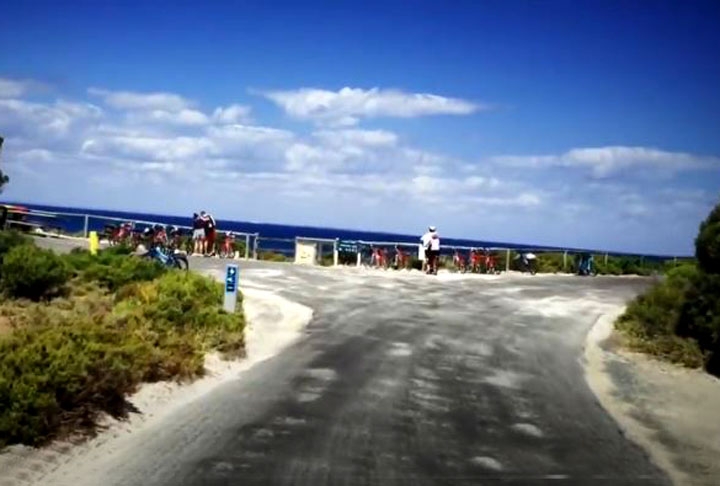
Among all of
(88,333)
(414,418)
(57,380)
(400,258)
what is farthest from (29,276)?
(400,258)

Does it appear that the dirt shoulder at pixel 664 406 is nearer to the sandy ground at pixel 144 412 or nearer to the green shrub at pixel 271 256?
the sandy ground at pixel 144 412

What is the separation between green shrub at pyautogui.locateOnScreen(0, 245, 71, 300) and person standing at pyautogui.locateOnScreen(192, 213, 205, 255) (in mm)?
15128

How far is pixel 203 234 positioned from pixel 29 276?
16.1m

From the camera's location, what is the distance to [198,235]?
33062 millimetres

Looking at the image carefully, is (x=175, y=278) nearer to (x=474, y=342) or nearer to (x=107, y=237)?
(x=474, y=342)

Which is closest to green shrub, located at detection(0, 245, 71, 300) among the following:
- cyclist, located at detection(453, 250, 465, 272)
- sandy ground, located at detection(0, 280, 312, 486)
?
sandy ground, located at detection(0, 280, 312, 486)

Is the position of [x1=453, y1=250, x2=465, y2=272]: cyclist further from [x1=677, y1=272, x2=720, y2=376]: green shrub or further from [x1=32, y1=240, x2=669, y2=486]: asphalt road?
[x1=677, y1=272, x2=720, y2=376]: green shrub

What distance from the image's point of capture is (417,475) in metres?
7.85

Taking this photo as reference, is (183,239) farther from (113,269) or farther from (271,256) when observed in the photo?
(113,269)

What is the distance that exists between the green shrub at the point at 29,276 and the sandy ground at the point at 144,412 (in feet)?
14.3

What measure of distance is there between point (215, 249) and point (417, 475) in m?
27.8

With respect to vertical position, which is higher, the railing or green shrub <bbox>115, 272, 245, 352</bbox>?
the railing

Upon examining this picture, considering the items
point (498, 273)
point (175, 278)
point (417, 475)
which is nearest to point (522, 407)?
point (417, 475)

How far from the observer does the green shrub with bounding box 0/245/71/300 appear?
55.8 ft
